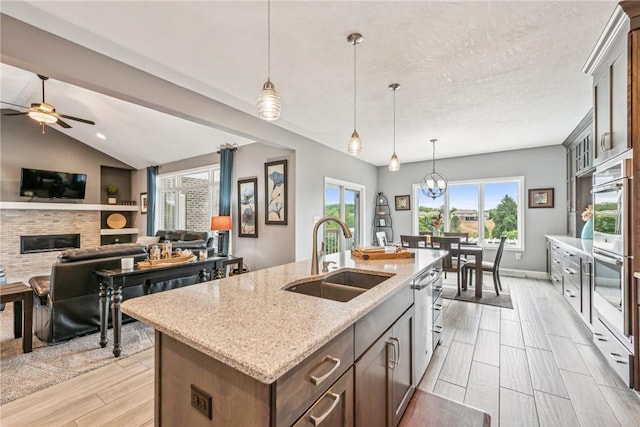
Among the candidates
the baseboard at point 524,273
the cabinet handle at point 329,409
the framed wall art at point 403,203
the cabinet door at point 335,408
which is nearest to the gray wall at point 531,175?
the baseboard at point 524,273

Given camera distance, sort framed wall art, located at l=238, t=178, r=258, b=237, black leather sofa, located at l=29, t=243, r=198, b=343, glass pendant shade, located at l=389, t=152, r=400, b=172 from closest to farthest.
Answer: black leather sofa, located at l=29, t=243, r=198, b=343 → glass pendant shade, located at l=389, t=152, r=400, b=172 → framed wall art, located at l=238, t=178, r=258, b=237

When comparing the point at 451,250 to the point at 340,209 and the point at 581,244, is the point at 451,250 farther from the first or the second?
the point at 340,209

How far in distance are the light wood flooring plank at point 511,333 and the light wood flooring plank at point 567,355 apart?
262 mm

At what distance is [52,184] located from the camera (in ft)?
21.4

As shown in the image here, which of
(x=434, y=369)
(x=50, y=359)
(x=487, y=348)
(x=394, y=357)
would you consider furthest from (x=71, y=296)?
(x=487, y=348)

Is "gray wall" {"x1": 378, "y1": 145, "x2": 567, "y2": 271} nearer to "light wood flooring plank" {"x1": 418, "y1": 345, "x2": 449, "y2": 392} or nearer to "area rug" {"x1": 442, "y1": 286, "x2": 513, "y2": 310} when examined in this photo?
"area rug" {"x1": 442, "y1": 286, "x2": 513, "y2": 310}

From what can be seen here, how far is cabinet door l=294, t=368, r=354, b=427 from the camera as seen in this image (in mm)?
870

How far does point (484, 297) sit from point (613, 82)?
3.07 meters

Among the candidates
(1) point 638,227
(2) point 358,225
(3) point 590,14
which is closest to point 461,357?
(1) point 638,227

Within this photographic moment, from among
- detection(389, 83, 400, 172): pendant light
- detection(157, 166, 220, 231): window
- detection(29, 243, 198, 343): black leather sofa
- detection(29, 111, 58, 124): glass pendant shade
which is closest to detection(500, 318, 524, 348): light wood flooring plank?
detection(389, 83, 400, 172): pendant light

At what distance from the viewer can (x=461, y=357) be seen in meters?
2.52

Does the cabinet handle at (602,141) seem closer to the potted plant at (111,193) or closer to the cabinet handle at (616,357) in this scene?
the cabinet handle at (616,357)

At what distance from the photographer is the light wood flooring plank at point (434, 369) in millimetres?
2121

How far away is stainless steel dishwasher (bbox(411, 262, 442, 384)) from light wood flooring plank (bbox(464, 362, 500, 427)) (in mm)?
337
